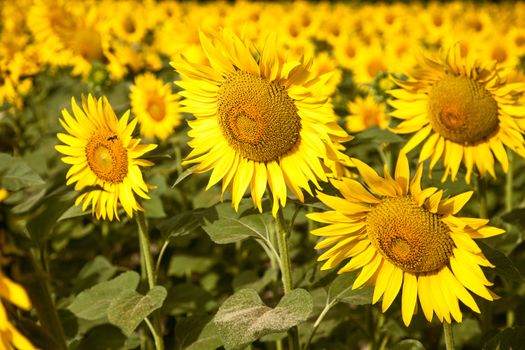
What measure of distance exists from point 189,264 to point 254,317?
125cm

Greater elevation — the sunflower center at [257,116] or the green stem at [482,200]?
the sunflower center at [257,116]

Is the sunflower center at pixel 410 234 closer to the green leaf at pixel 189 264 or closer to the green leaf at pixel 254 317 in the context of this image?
the green leaf at pixel 254 317

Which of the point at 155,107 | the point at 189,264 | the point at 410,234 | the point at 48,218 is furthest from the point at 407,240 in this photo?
the point at 155,107

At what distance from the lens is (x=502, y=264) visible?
161 cm

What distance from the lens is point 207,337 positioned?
1842 millimetres

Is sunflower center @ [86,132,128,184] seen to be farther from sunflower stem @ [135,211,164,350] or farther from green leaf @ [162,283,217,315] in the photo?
green leaf @ [162,283,217,315]

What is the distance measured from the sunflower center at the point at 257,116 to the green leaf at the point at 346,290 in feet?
1.29

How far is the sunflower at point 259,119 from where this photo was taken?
1.55 meters

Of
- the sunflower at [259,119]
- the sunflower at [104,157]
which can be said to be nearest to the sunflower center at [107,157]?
the sunflower at [104,157]

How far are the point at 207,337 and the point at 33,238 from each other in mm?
633

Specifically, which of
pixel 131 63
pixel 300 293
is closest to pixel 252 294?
pixel 300 293

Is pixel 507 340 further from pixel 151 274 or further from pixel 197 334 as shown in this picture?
pixel 151 274

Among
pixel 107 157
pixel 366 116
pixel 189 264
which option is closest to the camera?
pixel 107 157

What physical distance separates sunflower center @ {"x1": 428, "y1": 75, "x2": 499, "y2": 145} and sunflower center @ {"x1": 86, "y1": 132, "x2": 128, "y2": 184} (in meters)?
0.98
